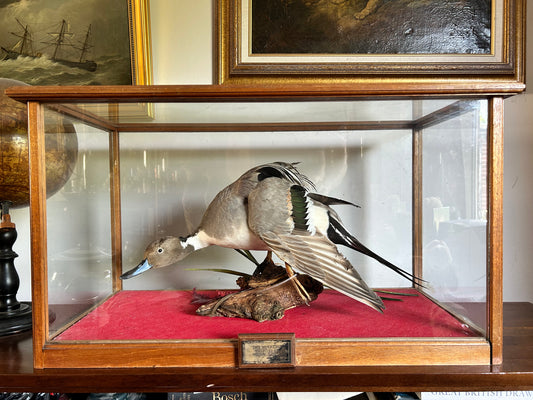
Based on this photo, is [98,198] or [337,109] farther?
[98,198]

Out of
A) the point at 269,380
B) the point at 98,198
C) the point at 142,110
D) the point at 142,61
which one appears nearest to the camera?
the point at 269,380

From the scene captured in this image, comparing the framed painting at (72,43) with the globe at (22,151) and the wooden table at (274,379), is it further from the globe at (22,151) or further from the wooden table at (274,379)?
the wooden table at (274,379)

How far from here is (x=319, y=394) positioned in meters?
0.70

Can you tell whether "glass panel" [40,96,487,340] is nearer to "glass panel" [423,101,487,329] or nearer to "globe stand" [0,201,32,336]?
"glass panel" [423,101,487,329]

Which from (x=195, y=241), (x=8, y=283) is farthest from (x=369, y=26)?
(x=8, y=283)

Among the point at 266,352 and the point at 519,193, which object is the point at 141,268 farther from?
the point at 519,193

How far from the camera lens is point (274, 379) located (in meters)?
0.61

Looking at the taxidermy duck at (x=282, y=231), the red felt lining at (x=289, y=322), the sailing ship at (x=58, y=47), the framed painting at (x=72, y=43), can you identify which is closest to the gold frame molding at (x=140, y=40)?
the framed painting at (x=72, y=43)

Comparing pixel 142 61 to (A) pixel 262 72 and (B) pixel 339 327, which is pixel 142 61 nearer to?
(A) pixel 262 72

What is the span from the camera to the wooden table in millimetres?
609

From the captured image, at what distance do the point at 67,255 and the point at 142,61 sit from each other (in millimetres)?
524

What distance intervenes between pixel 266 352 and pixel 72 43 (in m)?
0.90

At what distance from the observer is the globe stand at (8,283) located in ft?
2.76

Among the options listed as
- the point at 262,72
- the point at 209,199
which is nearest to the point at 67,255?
the point at 209,199
